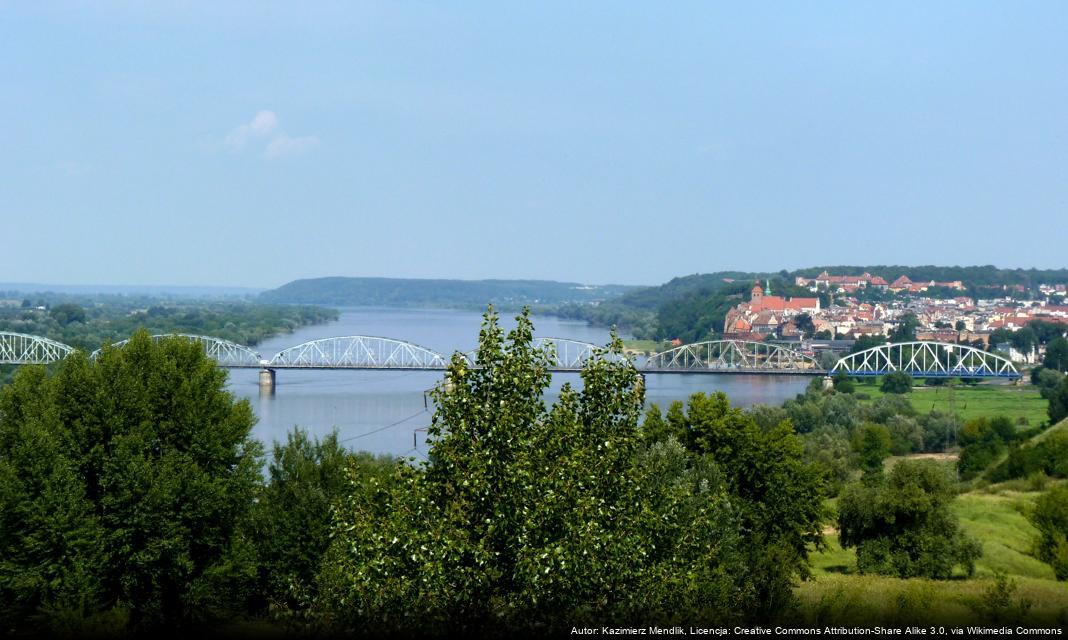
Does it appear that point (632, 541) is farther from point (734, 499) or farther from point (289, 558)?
point (734, 499)

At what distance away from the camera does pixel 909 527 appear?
13.4 meters

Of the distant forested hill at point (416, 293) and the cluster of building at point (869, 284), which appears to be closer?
the cluster of building at point (869, 284)

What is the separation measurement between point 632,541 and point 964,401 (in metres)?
39.9

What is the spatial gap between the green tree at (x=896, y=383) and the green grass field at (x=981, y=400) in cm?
33

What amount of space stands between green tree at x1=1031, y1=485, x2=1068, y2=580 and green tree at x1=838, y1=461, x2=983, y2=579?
91 centimetres

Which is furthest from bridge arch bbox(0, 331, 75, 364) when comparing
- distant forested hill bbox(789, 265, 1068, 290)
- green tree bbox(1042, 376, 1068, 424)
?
distant forested hill bbox(789, 265, 1068, 290)

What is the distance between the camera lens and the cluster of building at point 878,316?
75625mm

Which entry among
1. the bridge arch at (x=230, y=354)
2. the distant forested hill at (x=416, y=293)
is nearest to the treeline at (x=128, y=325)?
the bridge arch at (x=230, y=354)

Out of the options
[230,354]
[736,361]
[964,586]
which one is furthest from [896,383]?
[964,586]

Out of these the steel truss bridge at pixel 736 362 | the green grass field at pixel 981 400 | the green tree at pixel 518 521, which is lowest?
the green grass field at pixel 981 400

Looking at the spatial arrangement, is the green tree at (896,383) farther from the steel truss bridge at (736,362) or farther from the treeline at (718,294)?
the treeline at (718,294)

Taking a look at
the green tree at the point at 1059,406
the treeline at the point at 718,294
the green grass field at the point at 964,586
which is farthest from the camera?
the treeline at the point at 718,294

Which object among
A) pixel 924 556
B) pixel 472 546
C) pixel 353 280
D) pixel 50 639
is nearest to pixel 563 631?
pixel 472 546

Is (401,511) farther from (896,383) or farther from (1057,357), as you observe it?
(1057,357)
